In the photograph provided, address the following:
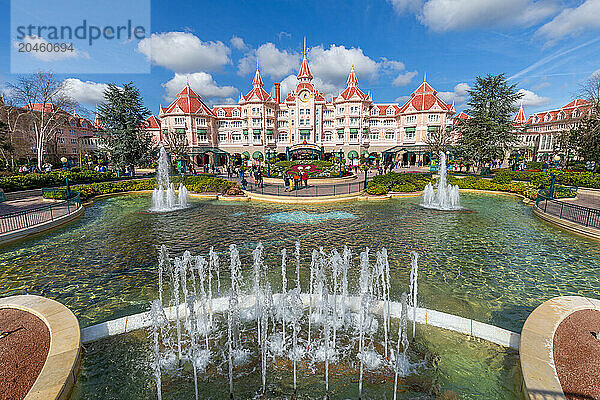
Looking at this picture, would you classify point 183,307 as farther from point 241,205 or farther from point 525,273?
point 241,205

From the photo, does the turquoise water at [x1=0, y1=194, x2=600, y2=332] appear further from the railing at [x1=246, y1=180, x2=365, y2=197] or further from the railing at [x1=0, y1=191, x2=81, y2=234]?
the railing at [x1=246, y1=180, x2=365, y2=197]

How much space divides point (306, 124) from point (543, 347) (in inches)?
2628

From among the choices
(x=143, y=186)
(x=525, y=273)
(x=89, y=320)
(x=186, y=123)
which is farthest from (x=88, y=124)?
(x=525, y=273)

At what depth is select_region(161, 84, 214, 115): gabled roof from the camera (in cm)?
6407

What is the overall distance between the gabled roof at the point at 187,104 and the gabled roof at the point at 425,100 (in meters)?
47.4

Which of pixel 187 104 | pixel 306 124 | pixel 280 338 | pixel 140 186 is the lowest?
pixel 280 338

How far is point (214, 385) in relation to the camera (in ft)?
18.1

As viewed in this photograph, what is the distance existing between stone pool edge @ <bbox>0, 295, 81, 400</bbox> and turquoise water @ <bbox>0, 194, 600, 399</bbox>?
0.58 meters

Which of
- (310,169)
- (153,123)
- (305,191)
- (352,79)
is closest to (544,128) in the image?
(352,79)

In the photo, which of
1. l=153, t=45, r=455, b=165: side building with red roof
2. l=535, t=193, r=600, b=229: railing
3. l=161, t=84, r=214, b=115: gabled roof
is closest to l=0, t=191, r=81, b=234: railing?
l=535, t=193, r=600, b=229: railing

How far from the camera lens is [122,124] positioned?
131 ft

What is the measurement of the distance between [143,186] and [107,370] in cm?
2864

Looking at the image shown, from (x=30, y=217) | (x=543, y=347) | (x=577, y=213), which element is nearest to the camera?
(x=543, y=347)

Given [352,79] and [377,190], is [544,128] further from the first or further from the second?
[377,190]
